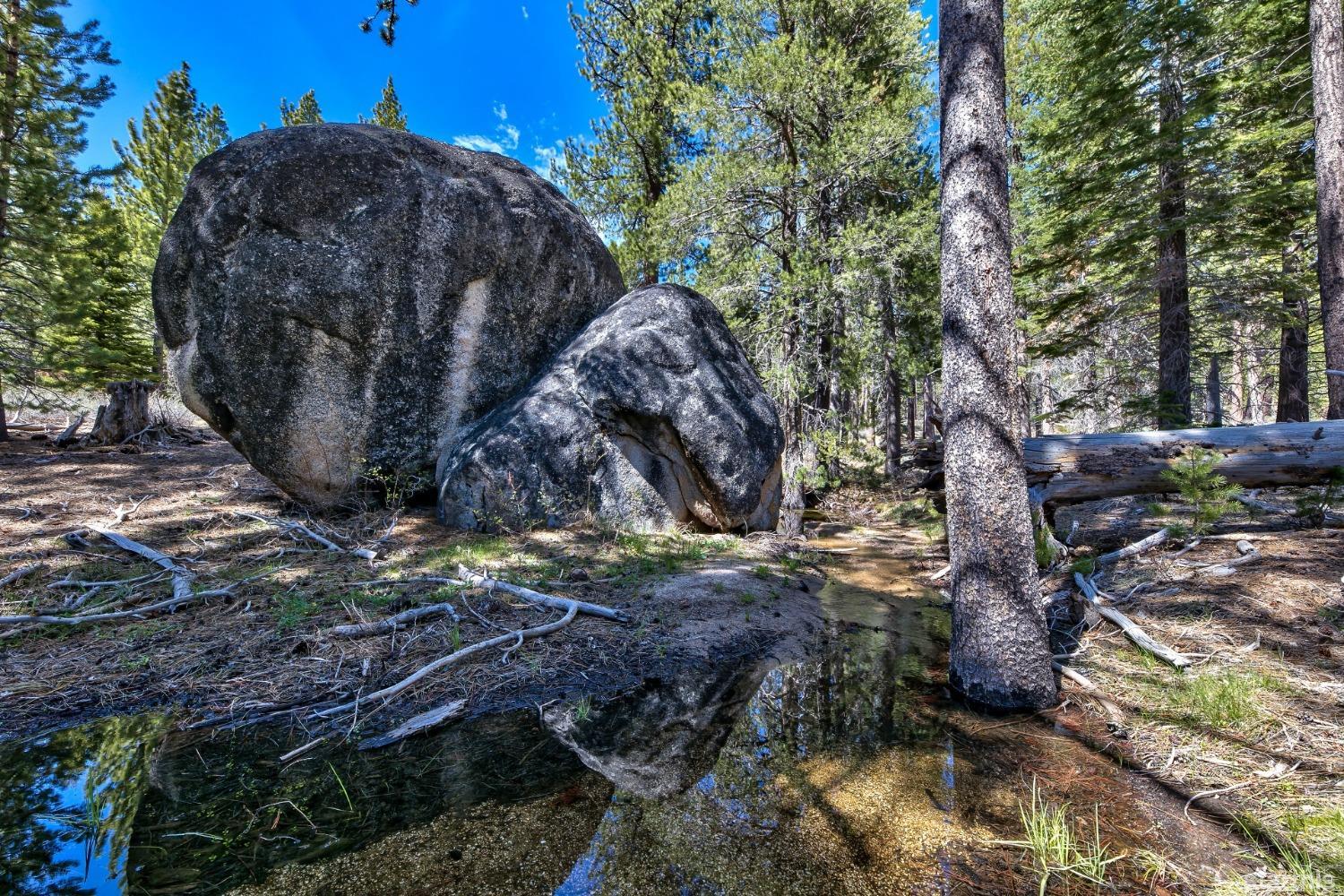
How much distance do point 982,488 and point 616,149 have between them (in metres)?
12.1

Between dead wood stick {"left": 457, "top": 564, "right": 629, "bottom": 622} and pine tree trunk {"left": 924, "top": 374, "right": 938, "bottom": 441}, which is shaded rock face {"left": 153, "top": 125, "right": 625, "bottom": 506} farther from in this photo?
pine tree trunk {"left": 924, "top": 374, "right": 938, "bottom": 441}

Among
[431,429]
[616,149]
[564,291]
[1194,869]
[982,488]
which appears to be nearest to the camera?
[1194,869]

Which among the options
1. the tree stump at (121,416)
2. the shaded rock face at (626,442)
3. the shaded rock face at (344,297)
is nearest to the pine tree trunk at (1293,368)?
the shaded rock face at (626,442)

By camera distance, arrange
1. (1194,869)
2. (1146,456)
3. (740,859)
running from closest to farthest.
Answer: (1194,869), (740,859), (1146,456)

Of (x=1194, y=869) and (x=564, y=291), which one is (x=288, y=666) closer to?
(x=1194, y=869)

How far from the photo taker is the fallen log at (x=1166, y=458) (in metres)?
5.84

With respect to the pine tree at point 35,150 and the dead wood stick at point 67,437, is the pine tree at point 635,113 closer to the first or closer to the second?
the pine tree at point 35,150

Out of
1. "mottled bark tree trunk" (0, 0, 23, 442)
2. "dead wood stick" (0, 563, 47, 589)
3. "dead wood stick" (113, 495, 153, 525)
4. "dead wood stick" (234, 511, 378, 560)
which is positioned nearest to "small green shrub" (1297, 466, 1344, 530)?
"dead wood stick" (234, 511, 378, 560)

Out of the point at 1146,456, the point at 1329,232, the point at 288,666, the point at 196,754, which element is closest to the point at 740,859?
the point at 196,754

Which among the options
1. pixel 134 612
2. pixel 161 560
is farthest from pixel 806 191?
pixel 134 612

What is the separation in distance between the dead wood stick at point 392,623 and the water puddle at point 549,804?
1.03 metres

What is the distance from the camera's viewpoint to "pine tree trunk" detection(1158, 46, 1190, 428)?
28.0ft

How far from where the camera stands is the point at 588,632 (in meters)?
4.44

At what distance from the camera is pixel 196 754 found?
289 centimetres
